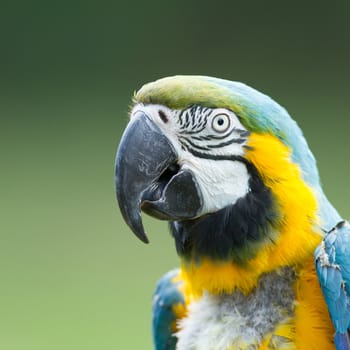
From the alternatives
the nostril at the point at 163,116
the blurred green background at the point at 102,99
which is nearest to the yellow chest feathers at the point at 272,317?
the nostril at the point at 163,116

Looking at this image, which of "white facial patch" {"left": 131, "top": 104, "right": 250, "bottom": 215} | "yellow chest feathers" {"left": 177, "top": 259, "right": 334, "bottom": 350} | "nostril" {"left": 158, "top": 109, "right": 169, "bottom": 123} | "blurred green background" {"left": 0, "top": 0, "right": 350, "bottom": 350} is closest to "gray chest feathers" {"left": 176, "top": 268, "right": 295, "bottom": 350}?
"yellow chest feathers" {"left": 177, "top": 259, "right": 334, "bottom": 350}

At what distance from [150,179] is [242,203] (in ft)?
0.55

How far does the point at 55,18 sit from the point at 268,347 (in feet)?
17.8

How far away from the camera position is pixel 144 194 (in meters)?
1.54

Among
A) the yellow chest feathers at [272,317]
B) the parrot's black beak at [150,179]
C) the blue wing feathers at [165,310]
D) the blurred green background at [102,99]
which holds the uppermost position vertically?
the blurred green background at [102,99]

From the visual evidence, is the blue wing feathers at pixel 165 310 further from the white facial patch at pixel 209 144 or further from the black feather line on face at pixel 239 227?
the white facial patch at pixel 209 144

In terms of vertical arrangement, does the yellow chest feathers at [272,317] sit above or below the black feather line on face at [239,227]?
below

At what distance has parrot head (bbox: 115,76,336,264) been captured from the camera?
60.8 inches

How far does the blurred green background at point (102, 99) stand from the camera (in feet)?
15.2

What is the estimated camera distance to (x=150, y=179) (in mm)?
1539

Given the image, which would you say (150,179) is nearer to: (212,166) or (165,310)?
(212,166)

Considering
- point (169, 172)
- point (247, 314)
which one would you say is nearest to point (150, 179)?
point (169, 172)

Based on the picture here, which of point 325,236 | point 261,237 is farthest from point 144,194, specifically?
point 325,236

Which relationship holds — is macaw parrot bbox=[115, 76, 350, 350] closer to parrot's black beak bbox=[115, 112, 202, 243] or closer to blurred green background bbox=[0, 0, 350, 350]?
parrot's black beak bbox=[115, 112, 202, 243]
